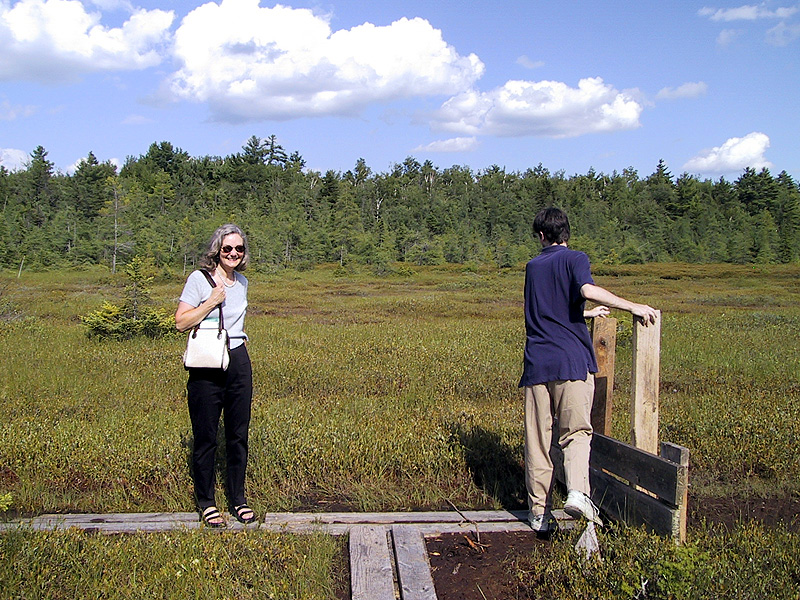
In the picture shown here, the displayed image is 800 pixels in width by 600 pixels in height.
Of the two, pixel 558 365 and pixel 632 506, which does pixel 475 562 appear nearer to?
pixel 632 506

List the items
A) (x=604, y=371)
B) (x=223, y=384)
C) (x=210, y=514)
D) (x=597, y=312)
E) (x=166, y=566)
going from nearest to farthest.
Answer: (x=166, y=566) → (x=210, y=514) → (x=223, y=384) → (x=597, y=312) → (x=604, y=371)

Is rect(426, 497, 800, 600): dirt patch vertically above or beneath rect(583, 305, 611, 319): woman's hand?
beneath

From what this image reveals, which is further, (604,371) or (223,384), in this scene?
(604,371)

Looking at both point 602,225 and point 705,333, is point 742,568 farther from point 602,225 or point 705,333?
point 602,225

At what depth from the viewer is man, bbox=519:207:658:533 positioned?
3.88m

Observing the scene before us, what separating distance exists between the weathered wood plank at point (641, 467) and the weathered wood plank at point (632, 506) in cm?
6

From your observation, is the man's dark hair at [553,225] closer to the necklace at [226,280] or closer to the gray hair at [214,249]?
the gray hair at [214,249]

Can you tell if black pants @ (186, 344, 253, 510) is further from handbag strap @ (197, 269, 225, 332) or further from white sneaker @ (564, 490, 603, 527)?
white sneaker @ (564, 490, 603, 527)

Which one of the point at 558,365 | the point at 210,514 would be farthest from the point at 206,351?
the point at 558,365

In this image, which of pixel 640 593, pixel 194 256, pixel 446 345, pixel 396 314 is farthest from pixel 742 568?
pixel 194 256

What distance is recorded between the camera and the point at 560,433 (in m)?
4.08

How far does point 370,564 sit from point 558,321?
184 centimetres

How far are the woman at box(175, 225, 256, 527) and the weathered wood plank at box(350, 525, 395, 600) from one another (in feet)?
2.57

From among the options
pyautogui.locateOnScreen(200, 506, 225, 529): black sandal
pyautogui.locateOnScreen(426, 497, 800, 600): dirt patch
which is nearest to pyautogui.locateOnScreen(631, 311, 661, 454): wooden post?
pyautogui.locateOnScreen(426, 497, 800, 600): dirt patch
